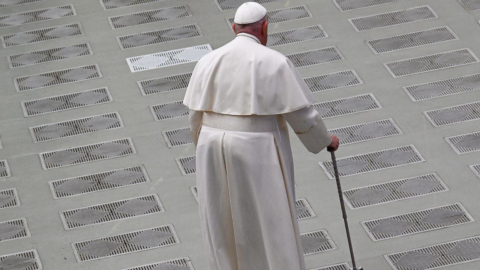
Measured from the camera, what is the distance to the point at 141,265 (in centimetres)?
776

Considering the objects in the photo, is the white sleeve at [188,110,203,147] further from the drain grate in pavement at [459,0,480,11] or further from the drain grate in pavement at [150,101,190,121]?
the drain grate in pavement at [459,0,480,11]

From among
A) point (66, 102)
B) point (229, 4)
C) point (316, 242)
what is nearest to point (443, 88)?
point (316, 242)

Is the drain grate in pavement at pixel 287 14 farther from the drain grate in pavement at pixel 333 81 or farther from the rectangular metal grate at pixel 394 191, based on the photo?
the rectangular metal grate at pixel 394 191

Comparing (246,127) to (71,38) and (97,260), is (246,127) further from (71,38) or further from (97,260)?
(71,38)

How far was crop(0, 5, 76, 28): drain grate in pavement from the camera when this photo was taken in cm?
1207

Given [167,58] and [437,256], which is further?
[167,58]

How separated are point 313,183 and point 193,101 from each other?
8.87 ft

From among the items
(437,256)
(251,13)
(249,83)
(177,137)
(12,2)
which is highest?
(251,13)

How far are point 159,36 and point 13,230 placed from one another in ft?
12.7

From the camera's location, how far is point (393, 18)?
11516 mm

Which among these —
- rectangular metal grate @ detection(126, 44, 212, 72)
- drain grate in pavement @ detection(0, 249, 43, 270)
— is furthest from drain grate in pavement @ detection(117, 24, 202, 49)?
drain grate in pavement @ detection(0, 249, 43, 270)

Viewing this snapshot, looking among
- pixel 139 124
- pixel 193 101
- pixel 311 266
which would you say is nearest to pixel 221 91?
pixel 193 101

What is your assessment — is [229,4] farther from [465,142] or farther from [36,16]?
[465,142]

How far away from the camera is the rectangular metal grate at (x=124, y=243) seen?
793cm
